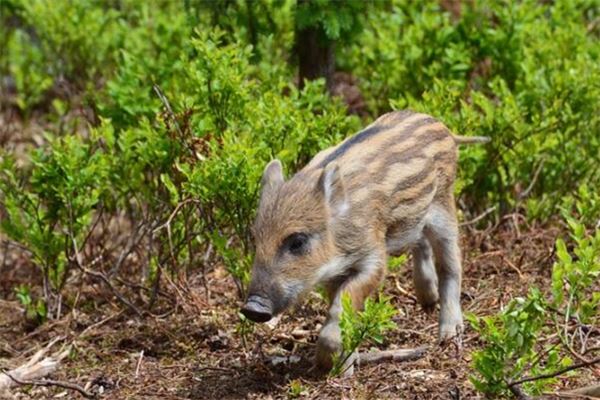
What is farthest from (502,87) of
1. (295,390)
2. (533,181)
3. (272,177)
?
(295,390)

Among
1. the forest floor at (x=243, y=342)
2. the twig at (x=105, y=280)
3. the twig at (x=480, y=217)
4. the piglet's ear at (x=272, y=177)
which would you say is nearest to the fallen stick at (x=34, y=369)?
the forest floor at (x=243, y=342)

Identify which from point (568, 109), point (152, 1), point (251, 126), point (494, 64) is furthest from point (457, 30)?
point (152, 1)

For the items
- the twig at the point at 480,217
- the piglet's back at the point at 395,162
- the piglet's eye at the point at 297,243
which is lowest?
the twig at the point at 480,217

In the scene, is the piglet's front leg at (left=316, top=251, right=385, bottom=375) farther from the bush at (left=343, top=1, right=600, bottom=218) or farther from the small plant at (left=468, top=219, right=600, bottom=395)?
the bush at (left=343, top=1, right=600, bottom=218)

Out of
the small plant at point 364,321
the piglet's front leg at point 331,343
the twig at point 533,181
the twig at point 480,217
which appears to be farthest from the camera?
the twig at point 533,181

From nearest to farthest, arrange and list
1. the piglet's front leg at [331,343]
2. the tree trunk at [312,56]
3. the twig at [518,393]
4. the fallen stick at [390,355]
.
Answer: the twig at [518,393]
the piglet's front leg at [331,343]
the fallen stick at [390,355]
the tree trunk at [312,56]

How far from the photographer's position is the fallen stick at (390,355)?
18.2 ft

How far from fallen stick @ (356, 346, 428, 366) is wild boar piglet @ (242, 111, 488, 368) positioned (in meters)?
0.19

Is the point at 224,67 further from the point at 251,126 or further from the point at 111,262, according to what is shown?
the point at 111,262

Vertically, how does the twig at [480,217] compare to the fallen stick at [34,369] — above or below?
above

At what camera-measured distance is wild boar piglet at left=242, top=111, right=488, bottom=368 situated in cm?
522

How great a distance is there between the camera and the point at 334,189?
532cm

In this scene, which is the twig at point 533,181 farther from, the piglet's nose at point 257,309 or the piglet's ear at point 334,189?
the piglet's nose at point 257,309

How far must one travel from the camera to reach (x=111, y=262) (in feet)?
23.6
